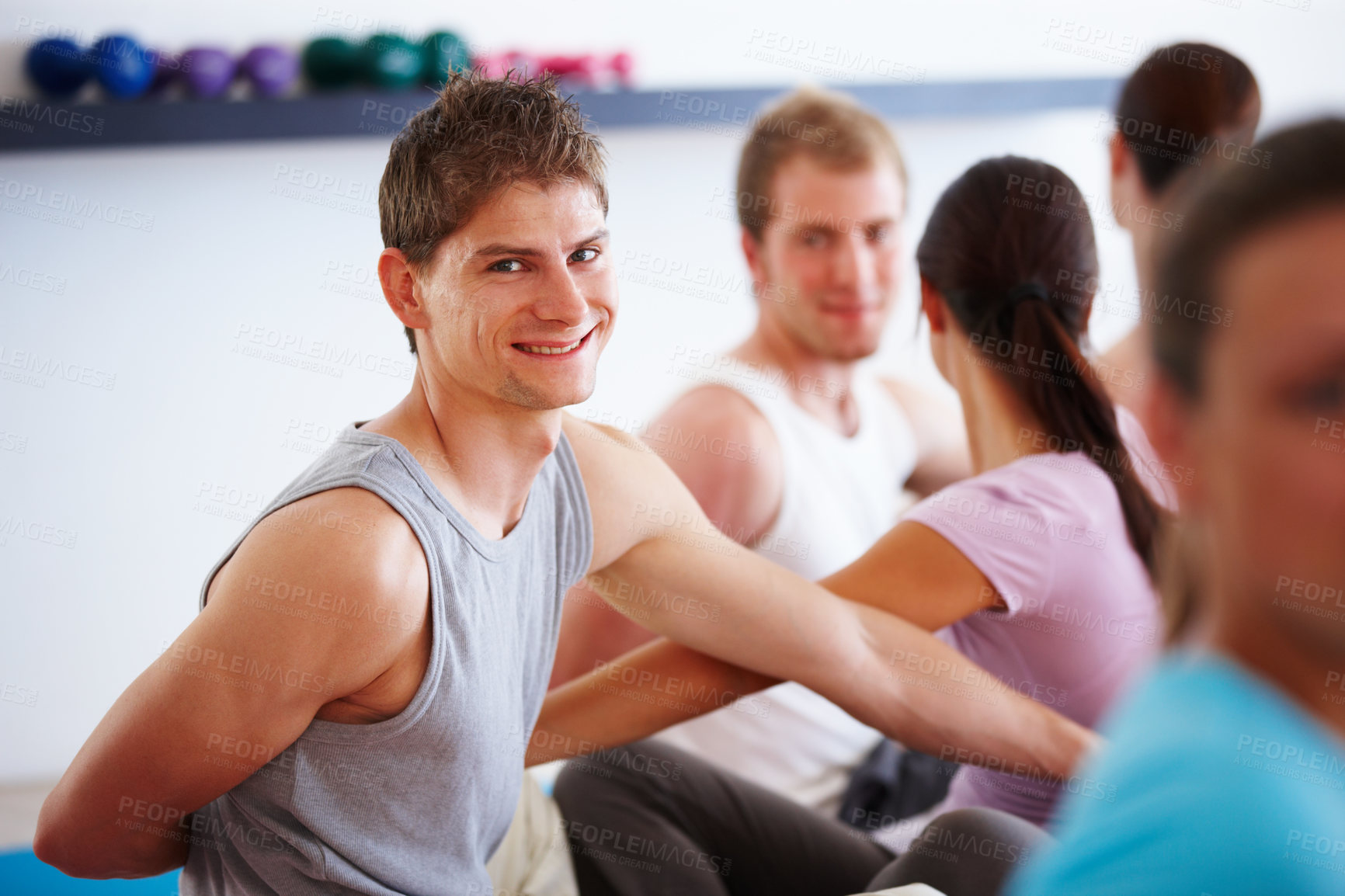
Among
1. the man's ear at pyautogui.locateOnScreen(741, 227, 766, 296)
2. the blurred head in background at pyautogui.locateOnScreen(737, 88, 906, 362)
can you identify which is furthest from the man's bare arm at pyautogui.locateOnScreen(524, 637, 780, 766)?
the man's ear at pyautogui.locateOnScreen(741, 227, 766, 296)

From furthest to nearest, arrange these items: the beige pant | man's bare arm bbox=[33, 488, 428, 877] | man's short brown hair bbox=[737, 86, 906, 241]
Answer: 1. man's short brown hair bbox=[737, 86, 906, 241]
2. the beige pant
3. man's bare arm bbox=[33, 488, 428, 877]

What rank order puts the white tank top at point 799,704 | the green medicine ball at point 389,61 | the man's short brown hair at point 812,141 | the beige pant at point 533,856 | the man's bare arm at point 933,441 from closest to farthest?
the beige pant at point 533,856 → the white tank top at point 799,704 → the man's short brown hair at point 812,141 → the man's bare arm at point 933,441 → the green medicine ball at point 389,61

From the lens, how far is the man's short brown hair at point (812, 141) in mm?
1820

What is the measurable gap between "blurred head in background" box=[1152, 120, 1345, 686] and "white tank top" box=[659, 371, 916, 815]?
1.27 metres

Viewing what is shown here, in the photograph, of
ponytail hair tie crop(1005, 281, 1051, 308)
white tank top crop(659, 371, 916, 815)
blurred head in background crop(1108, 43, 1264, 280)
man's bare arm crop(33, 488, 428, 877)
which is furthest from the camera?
white tank top crop(659, 371, 916, 815)

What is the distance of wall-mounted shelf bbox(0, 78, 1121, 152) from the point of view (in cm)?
211

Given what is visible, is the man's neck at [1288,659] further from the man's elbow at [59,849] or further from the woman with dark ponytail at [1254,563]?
the man's elbow at [59,849]

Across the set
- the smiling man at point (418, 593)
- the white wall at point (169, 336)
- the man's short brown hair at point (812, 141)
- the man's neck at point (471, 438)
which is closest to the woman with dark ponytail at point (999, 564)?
the smiling man at point (418, 593)

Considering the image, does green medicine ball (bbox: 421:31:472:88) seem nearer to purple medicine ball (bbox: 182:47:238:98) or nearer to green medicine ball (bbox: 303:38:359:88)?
green medicine ball (bbox: 303:38:359:88)

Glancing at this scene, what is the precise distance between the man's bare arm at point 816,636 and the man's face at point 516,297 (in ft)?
0.72

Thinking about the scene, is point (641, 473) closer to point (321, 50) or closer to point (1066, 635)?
point (1066, 635)

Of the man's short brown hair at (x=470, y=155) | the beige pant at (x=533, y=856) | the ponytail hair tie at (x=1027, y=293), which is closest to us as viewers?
the man's short brown hair at (x=470, y=155)

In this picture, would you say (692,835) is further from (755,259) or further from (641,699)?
(755,259)

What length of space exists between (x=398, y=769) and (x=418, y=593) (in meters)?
0.16
